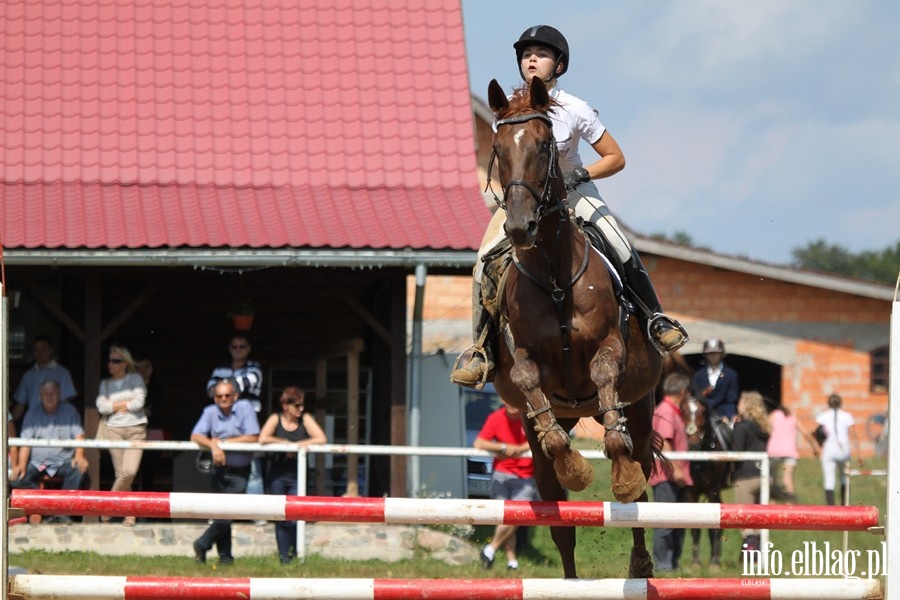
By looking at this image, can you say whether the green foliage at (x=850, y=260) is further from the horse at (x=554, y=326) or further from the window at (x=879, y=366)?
the horse at (x=554, y=326)

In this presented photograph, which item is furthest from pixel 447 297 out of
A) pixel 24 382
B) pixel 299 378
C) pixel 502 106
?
pixel 502 106

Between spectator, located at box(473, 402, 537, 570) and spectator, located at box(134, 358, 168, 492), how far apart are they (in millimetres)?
3294

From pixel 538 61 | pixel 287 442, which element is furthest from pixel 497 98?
pixel 287 442

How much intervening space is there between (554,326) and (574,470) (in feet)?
2.61

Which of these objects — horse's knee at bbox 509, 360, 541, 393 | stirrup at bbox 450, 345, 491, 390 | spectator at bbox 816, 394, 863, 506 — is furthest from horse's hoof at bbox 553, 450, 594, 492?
spectator at bbox 816, 394, 863, 506

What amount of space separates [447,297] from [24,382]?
11657 mm

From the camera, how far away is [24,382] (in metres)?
12.6

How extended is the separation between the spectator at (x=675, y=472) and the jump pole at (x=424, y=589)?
14.8 ft

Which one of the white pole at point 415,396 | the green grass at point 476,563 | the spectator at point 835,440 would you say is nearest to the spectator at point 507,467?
the green grass at point 476,563

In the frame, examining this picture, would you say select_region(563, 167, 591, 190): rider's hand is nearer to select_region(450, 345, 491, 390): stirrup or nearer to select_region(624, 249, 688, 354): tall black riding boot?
select_region(624, 249, 688, 354): tall black riding boot

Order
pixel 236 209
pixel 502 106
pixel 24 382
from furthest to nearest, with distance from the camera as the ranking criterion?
pixel 236 209, pixel 24 382, pixel 502 106

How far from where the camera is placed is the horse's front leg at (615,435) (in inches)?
246

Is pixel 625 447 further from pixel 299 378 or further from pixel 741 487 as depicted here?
pixel 299 378

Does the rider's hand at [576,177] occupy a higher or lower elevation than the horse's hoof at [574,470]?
higher
